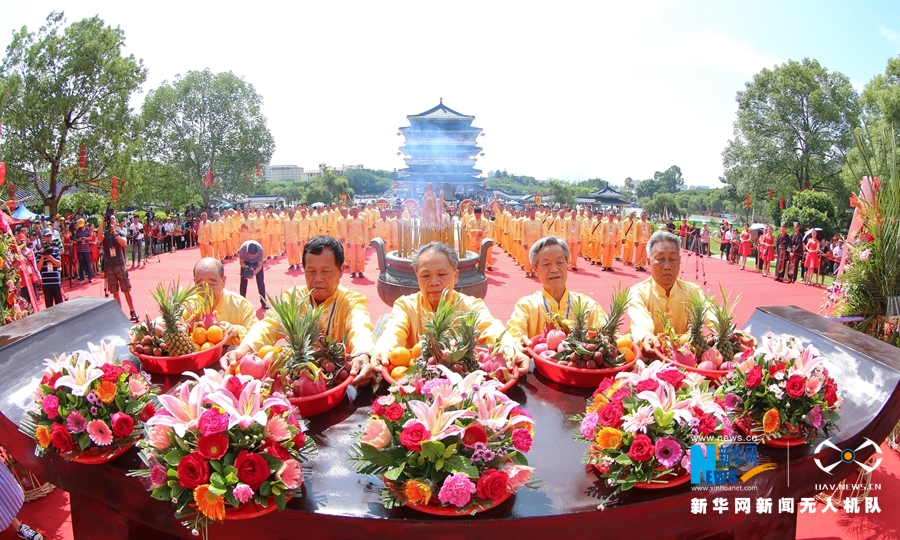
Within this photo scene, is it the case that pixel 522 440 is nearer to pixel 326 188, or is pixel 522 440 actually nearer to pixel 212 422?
Result: pixel 212 422

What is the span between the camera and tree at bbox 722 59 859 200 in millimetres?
22453

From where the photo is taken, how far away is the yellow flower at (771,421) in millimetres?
1858

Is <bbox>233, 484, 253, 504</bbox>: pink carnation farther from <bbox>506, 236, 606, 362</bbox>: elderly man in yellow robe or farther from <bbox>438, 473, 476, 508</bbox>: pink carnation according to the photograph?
<bbox>506, 236, 606, 362</bbox>: elderly man in yellow robe

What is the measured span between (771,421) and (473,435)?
1.14m

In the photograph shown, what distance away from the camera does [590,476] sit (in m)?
1.74

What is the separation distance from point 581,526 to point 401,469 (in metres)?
0.59

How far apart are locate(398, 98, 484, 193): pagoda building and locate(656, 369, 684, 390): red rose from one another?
93.1 ft

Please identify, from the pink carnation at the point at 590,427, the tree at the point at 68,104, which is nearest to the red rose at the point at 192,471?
the pink carnation at the point at 590,427

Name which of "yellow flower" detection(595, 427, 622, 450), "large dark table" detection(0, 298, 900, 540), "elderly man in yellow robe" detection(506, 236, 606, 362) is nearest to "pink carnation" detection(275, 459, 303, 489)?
"large dark table" detection(0, 298, 900, 540)

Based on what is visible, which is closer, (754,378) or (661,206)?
(754,378)

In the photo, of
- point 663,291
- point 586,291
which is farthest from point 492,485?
point 586,291

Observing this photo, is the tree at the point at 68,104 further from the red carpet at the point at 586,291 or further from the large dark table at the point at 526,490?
the large dark table at the point at 526,490

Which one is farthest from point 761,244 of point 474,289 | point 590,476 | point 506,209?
point 590,476

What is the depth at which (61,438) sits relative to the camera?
1.82 meters
